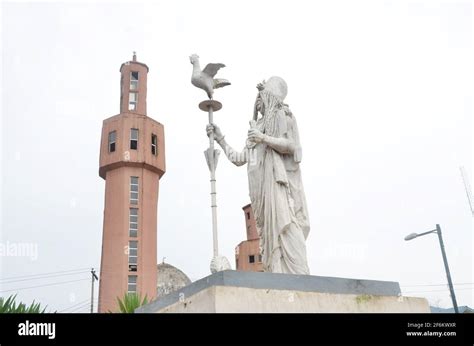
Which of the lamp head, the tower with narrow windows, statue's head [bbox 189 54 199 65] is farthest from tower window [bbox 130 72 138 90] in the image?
statue's head [bbox 189 54 199 65]

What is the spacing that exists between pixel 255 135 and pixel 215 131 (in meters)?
0.81

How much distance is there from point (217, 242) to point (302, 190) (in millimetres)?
1354

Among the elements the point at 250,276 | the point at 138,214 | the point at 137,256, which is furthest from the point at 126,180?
the point at 250,276

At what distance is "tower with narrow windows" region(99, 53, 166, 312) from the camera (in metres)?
30.5

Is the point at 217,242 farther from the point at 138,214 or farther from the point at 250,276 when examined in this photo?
the point at 138,214

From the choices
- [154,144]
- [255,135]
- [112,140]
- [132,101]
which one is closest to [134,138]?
[112,140]

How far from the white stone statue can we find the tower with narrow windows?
2566 cm

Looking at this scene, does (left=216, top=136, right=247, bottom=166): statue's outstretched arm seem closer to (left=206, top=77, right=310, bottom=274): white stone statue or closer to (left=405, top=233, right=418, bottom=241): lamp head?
(left=206, top=77, right=310, bottom=274): white stone statue

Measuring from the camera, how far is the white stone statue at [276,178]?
5.54 m

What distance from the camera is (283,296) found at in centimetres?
442

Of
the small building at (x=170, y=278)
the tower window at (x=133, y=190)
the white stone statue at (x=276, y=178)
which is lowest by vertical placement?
the white stone statue at (x=276, y=178)

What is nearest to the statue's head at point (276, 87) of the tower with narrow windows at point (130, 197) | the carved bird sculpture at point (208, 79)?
the carved bird sculpture at point (208, 79)

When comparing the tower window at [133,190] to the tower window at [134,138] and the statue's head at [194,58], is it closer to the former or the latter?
the tower window at [134,138]
